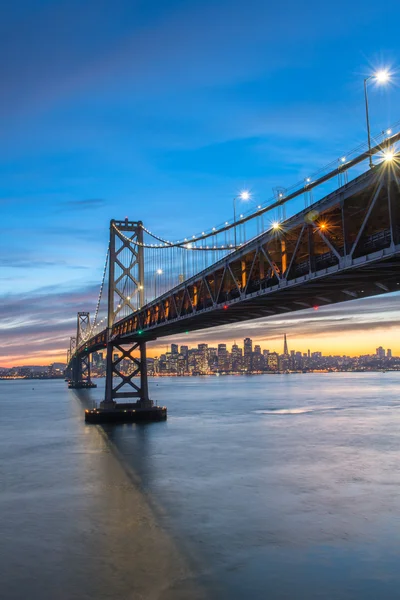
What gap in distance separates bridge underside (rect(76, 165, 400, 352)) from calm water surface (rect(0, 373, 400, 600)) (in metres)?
8.59

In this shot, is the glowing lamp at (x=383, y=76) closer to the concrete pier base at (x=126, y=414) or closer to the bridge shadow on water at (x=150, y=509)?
the bridge shadow on water at (x=150, y=509)

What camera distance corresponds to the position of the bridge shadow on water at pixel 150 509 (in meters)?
15.3

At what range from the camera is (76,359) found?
14850cm

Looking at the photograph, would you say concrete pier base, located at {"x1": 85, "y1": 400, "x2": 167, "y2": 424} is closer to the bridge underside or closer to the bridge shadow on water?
the bridge shadow on water

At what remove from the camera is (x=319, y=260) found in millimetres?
20547

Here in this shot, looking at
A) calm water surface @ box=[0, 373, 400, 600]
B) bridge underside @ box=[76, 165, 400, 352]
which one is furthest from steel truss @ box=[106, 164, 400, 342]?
calm water surface @ box=[0, 373, 400, 600]

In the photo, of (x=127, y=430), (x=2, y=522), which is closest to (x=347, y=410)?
(x=127, y=430)

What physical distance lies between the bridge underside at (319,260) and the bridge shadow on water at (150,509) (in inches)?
361

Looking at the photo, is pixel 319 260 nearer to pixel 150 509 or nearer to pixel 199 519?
pixel 199 519

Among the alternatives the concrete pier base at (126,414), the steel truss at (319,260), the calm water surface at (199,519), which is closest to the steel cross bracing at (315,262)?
the steel truss at (319,260)

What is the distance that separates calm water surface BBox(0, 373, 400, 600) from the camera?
15.7 meters

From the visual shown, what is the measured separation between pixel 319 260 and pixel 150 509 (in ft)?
39.5

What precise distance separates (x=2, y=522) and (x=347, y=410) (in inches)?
2491

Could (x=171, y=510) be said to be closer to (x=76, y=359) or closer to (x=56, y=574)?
(x=56, y=574)
